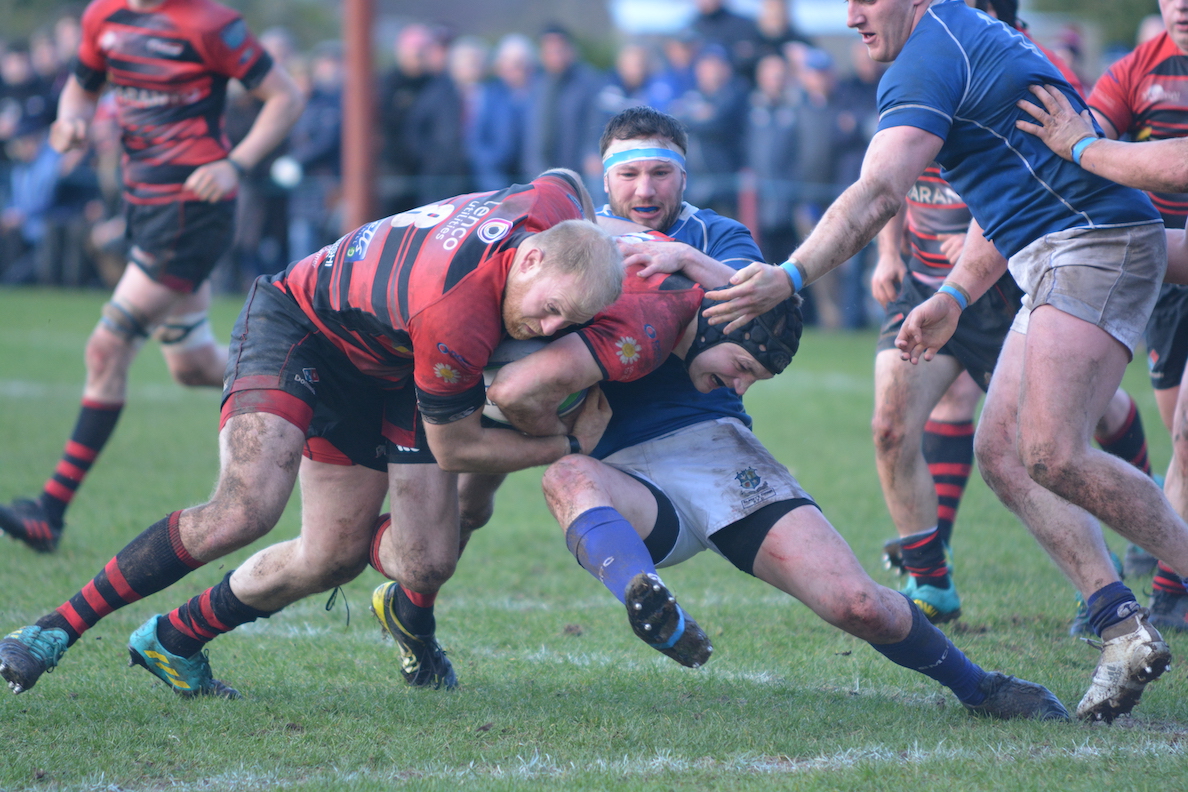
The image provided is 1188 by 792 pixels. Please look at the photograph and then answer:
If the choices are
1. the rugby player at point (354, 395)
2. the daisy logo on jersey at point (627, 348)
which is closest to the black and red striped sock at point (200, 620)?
the rugby player at point (354, 395)

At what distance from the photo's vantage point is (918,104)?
333 cm

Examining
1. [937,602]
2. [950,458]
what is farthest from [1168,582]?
[950,458]

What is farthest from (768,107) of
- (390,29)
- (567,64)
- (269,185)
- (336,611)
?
(390,29)

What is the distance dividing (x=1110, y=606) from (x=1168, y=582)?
3.53 ft

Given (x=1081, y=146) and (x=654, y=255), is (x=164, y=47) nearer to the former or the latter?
(x=654, y=255)

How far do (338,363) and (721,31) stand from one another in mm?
11114

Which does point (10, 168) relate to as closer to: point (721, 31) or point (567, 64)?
point (567, 64)

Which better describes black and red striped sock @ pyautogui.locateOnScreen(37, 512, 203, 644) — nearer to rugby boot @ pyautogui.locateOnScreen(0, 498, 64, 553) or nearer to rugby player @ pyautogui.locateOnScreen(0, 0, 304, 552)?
rugby boot @ pyautogui.locateOnScreen(0, 498, 64, 553)

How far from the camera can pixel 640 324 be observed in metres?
3.28

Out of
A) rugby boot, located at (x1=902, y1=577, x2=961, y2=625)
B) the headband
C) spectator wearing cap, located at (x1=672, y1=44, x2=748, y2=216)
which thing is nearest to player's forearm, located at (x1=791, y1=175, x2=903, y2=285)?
the headband

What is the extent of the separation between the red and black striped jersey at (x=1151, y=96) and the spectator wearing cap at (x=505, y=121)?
9.65 meters

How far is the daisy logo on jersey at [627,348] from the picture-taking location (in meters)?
3.25

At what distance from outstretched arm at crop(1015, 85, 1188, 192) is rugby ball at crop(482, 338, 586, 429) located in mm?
1483

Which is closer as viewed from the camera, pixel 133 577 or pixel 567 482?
pixel 567 482
